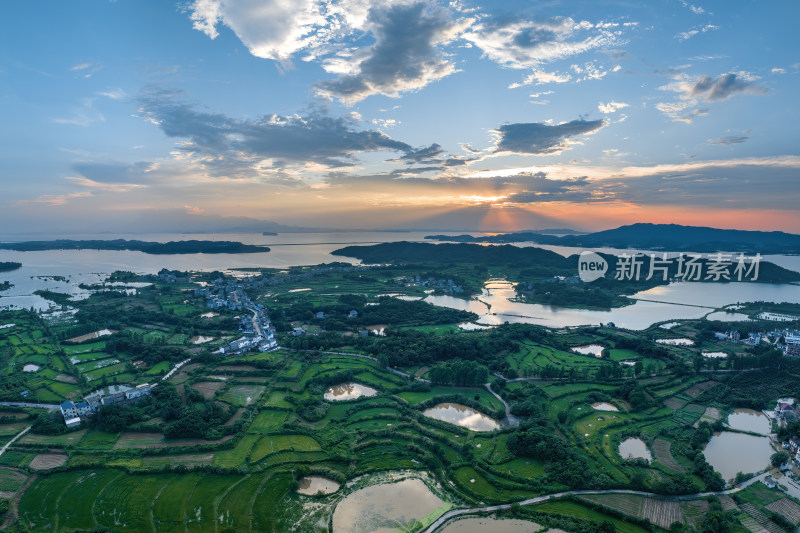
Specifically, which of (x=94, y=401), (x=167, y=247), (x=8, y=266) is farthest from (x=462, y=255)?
(x=8, y=266)

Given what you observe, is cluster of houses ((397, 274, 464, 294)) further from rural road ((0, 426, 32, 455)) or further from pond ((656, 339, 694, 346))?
rural road ((0, 426, 32, 455))

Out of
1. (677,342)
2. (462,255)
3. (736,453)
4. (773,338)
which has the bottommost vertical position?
(736,453)

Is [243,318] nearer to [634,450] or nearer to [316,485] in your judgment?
[316,485]

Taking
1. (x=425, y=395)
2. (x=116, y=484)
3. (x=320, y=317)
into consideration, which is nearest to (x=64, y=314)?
(x=320, y=317)

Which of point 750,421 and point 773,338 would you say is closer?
point 750,421

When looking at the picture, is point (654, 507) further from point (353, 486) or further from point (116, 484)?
point (116, 484)

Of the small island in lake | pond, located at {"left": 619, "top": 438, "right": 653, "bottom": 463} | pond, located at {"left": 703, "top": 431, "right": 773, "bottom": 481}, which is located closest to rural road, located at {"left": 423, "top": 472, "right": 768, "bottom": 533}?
pond, located at {"left": 703, "top": 431, "right": 773, "bottom": 481}
